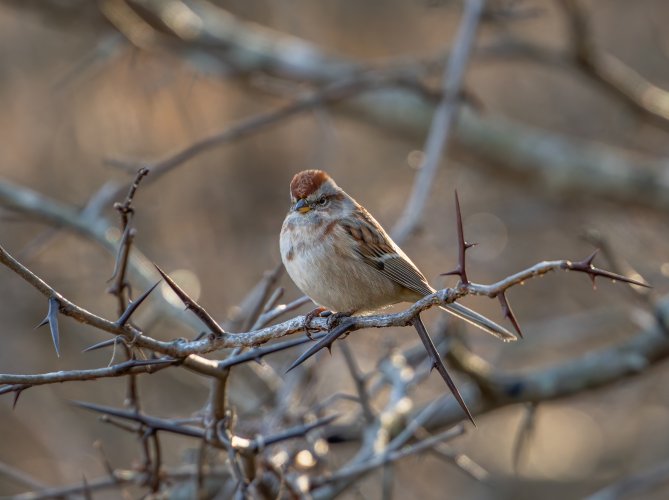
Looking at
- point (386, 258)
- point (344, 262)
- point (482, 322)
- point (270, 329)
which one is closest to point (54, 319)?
point (270, 329)

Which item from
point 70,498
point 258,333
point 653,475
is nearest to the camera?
point 258,333

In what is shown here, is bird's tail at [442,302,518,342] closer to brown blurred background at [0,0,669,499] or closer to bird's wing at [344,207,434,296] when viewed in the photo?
bird's wing at [344,207,434,296]

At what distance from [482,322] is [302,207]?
4.22 ft

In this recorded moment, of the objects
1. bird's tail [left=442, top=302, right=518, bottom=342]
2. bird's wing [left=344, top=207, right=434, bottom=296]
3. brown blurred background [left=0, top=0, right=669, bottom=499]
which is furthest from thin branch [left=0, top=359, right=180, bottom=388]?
brown blurred background [left=0, top=0, right=669, bottom=499]

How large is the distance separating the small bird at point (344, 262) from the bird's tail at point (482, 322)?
44cm

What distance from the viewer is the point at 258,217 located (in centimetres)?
960

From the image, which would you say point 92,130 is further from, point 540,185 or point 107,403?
point 540,185

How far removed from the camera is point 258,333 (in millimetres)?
2521

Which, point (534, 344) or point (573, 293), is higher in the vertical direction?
point (573, 293)

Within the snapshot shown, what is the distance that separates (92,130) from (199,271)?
6.16 ft

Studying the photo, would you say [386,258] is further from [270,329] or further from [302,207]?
[270,329]

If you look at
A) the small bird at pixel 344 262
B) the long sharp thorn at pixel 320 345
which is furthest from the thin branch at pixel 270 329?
the small bird at pixel 344 262

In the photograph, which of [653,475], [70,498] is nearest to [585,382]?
[653,475]

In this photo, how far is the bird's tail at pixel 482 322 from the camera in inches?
115
